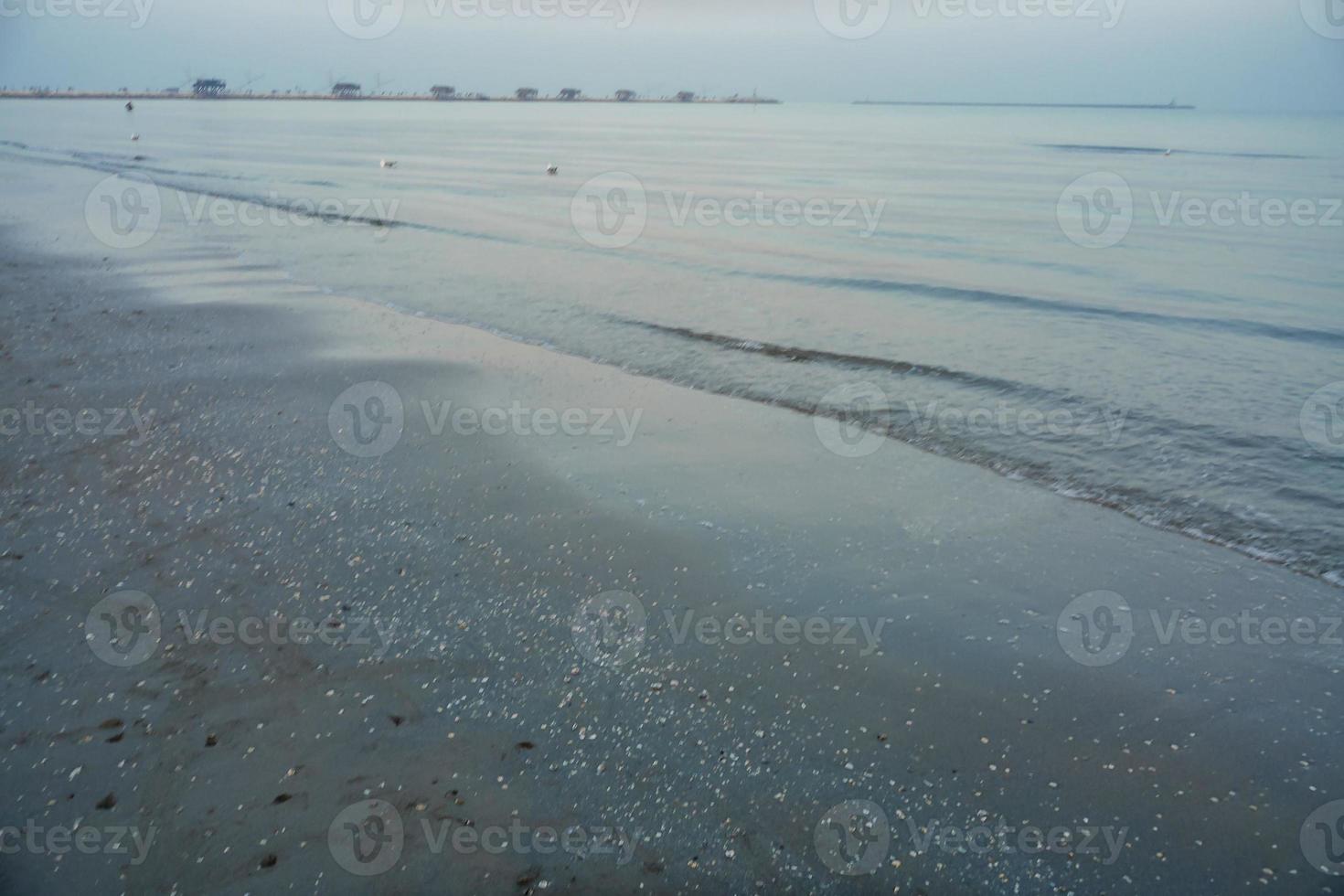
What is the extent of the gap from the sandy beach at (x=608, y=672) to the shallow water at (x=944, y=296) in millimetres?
1426

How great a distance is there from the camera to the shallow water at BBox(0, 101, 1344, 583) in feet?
26.1

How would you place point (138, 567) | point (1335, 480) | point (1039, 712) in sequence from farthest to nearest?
point (1335, 480), point (138, 567), point (1039, 712)

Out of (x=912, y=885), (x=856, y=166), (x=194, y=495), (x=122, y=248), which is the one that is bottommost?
(x=912, y=885)

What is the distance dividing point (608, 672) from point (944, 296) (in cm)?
1254

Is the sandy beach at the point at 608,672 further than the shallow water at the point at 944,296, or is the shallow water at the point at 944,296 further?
the shallow water at the point at 944,296

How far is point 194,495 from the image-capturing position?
5973 millimetres

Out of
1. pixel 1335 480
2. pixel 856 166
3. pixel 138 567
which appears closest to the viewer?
pixel 138 567

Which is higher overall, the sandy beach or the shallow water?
the shallow water

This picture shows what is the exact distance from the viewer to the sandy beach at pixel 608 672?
3.23 meters

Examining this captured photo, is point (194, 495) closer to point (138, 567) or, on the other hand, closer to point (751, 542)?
point (138, 567)

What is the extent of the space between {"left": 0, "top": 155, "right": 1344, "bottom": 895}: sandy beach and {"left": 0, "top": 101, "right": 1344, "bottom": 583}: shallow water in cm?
143

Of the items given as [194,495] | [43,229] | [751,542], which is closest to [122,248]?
[43,229]

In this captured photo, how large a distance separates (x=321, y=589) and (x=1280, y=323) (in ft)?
47.2

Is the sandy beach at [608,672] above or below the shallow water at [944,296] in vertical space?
below
